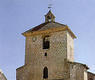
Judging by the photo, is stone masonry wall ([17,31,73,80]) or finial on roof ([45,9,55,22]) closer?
stone masonry wall ([17,31,73,80])

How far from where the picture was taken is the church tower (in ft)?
85.0

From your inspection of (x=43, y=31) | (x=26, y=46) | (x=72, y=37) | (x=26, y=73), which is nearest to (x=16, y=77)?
(x=26, y=73)

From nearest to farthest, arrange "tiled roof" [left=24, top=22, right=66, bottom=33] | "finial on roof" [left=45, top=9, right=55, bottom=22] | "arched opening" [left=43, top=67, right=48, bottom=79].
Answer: "arched opening" [left=43, top=67, right=48, bottom=79]
"tiled roof" [left=24, top=22, right=66, bottom=33]
"finial on roof" [left=45, top=9, right=55, bottom=22]

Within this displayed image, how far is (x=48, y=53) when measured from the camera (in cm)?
2709

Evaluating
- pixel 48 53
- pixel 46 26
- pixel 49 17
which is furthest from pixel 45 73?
pixel 49 17

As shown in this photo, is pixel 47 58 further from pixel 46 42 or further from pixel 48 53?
pixel 46 42

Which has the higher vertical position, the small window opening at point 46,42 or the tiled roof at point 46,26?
the tiled roof at point 46,26

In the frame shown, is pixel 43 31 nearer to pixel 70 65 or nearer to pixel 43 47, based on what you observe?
pixel 43 47

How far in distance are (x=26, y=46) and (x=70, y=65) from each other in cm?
656

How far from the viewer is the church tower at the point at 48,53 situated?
85.0ft

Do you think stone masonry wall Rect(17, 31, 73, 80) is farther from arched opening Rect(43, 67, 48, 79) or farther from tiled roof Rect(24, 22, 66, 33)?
tiled roof Rect(24, 22, 66, 33)

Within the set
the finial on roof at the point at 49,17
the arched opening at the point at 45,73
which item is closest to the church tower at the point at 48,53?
the arched opening at the point at 45,73

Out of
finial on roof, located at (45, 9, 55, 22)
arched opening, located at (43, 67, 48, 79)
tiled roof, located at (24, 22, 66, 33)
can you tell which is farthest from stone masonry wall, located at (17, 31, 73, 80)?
finial on roof, located at (45, 9, 55, 22)

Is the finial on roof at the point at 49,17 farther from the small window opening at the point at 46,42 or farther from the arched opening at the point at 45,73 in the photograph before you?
the arched opening at the point at 45,73
